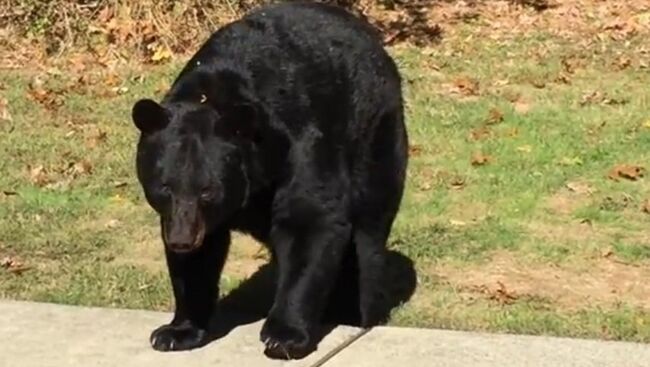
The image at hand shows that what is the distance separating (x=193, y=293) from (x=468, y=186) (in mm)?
3368

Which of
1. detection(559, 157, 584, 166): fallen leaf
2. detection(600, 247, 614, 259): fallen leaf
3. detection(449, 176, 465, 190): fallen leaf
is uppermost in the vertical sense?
detection(600, 247, 614, 259): fallen leaf

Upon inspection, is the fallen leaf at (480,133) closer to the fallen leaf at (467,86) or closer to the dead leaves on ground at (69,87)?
the fallen leaf at (467,86)

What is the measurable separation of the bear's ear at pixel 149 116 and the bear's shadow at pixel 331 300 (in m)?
1.06

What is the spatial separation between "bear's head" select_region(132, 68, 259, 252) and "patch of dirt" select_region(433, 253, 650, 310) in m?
1.98

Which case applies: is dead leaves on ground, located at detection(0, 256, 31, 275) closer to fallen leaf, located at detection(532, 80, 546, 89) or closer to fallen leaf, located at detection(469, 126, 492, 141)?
fallen leaf, located at detection(469, 126, 492, 141)

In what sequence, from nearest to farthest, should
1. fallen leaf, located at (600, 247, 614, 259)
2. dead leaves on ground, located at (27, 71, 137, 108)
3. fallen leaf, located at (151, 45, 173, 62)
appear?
fallen leaf, located at (600, 247, 614, 259) → dead leaves on ground, located at (27, 71, 137, 108) → fallen leaf, located at (151, 45, 173, 62)

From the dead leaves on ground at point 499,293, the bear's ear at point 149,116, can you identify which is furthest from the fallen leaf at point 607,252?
the bear's ear at point 149,116

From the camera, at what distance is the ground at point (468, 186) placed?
665cm

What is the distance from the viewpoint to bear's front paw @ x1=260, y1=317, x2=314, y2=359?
5.31 metres

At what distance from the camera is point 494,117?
10305 mm

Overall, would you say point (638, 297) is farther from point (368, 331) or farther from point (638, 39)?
point (638, 39)

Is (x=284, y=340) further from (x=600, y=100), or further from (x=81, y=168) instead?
(x=600, y=100)

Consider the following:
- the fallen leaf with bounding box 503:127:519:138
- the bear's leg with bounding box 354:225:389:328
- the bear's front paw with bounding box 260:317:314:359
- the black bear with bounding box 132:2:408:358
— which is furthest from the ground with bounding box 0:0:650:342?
the bear's front paw with bounding box 260:317:314:359

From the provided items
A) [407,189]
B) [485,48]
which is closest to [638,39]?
[485,48]
